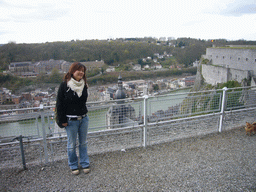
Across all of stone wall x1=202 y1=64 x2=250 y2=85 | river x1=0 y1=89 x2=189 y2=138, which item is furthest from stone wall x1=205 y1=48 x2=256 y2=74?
river x1=0 y1=89 x2=189 y2=138

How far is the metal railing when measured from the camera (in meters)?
2.70

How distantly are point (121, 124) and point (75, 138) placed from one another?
798 mm

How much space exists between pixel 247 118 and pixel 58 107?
12.7ft

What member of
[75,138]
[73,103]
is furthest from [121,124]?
[73,103]

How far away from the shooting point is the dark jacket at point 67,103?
2271 millimetres

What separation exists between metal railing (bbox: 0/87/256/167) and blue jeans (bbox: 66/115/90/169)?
0.37m

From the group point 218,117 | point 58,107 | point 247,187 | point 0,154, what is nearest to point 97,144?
point 58,107

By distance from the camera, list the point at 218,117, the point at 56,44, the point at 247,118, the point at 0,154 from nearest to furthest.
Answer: the point at 0,154
the point at 218,117
the point at 247,118
the point at 56,44

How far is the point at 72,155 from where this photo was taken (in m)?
2.49

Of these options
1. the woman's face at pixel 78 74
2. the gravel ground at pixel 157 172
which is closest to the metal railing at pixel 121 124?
the gravel ground at pixel 157 172

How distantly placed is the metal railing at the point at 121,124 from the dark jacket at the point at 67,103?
0.49m

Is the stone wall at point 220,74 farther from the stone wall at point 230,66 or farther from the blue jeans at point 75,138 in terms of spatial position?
the blue jeans at point 75,138

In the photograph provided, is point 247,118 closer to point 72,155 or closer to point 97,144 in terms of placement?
point 97,144

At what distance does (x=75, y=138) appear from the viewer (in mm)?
2459
